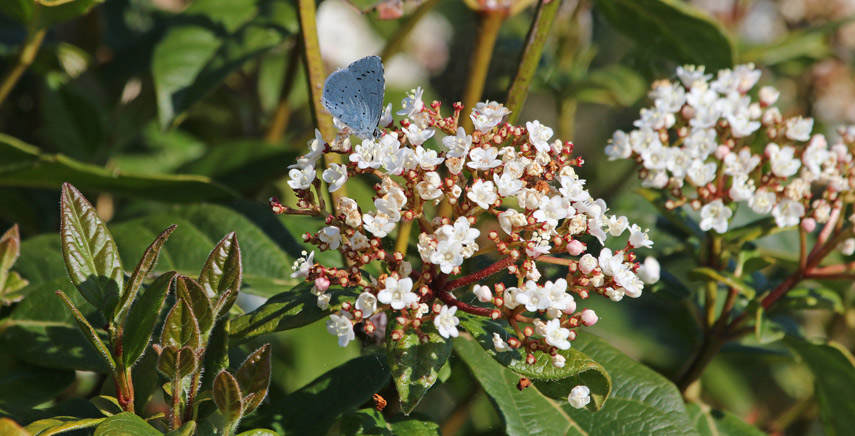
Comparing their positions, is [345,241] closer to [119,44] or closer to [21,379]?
[21,379]

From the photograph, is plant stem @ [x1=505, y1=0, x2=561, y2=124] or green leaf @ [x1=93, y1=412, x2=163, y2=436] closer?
green leaf @ [x1=93, y1=412, x2=163, y2=436]

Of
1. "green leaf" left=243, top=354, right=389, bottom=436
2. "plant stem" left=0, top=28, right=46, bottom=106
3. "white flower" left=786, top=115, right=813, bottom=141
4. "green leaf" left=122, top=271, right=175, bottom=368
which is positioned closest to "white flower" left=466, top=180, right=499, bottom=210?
"green leaf" left=243, top=354, right=389, bottom=436

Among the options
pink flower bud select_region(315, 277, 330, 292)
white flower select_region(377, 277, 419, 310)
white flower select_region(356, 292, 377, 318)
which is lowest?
white flower select_region(356, 292, 377, 318)


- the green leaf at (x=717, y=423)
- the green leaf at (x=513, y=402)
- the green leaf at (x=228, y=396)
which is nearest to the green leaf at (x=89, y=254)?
the green leaf at (x=228, y=396)

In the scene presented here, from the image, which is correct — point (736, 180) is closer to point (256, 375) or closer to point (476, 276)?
point (476, 276)

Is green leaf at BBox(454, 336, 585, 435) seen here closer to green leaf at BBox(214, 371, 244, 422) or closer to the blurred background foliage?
the blurred background foliage

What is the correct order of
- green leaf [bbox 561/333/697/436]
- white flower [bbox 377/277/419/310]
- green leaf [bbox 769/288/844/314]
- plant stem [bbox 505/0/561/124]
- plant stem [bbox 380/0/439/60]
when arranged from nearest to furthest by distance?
1. white flower [bbox 377/277/419/310]
2. green leaf [bbox 561/333/697/436]
3. plant stem [bbox 505/0/561/124]
4. green leaf [bbox 769/288/844/314]
5. plant stem [bbox 380/0/439/60]
